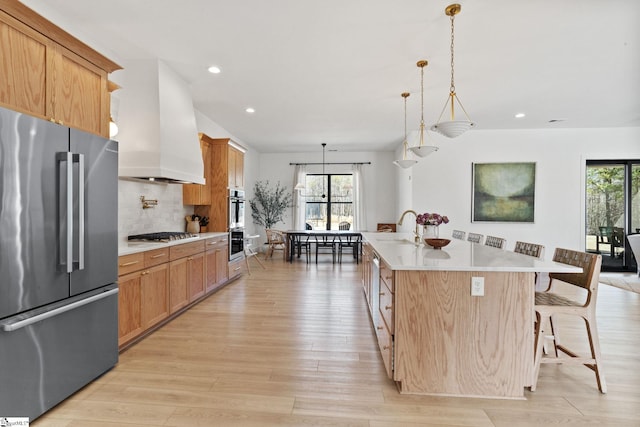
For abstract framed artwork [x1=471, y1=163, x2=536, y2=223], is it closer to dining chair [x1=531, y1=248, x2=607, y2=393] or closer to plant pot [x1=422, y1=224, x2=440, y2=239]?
plant pot [x1=422, y1=224, x2=440, y2=239]

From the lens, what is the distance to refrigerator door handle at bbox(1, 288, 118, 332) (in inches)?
61.7

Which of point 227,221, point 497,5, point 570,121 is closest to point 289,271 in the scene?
point 227,221

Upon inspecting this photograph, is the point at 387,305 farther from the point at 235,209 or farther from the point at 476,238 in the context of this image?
the point at 235,209

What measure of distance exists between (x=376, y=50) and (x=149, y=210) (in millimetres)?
→ 3242

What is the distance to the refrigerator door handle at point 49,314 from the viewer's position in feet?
5.14

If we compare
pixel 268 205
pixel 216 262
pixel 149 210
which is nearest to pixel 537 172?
pixel 216 262

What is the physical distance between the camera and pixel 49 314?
1.76 m

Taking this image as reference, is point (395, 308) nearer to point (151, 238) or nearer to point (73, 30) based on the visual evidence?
point (151, 238)

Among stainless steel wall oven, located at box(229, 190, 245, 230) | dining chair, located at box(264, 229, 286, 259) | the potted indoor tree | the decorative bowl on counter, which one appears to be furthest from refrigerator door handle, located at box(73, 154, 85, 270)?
the potted indoor tree

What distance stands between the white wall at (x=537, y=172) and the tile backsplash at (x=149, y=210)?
4421mm

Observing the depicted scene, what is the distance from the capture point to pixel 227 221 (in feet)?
16.0

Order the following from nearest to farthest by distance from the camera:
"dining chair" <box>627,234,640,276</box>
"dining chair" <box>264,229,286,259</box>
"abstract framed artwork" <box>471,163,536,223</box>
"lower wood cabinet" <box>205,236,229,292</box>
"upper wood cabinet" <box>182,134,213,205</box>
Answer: "lower wood cabinet" <box>205,236,229,292</box> < "upper wood cabinet" <box>182,134,213,205</box> < "dining chair" <box>627,234,640,276</box> < "abstract framed artwork" <box>471,163,536,223</box> < "dining chair" <box>264,229,286,259</box>

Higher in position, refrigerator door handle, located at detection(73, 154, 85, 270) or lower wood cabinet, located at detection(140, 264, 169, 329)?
refrigerator door handle, located at detection(73, 154, 85, 270)

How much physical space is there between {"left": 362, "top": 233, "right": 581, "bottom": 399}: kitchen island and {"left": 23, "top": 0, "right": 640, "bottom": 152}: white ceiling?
6.79 feet
